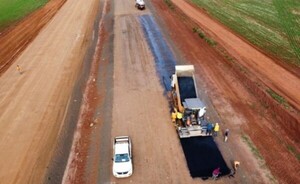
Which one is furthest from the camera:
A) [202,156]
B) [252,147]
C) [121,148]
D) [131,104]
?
[131,104]

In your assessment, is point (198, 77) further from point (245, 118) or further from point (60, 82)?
point (60, 82)

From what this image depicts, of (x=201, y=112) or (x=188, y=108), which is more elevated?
(x=188, y=108)

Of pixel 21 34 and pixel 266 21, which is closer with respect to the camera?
pixel 266 21

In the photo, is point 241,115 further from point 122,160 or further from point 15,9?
point 15,9

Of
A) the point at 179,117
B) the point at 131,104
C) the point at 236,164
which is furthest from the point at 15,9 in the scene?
the point at 236,164

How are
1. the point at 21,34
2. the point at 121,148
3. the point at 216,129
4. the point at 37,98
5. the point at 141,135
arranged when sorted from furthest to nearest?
the point at 21,34 < the point at 37,98 < the point at 141,135 < the point at 216,129 < the point at 121,148

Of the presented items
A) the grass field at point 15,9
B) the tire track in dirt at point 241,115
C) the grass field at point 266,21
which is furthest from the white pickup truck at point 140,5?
the grass field at point 15,9
